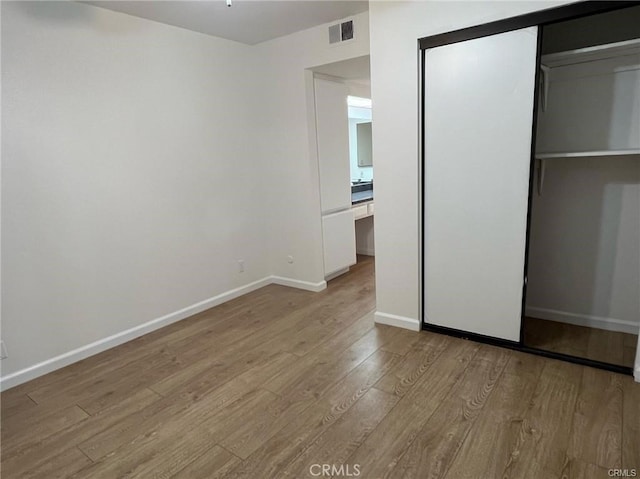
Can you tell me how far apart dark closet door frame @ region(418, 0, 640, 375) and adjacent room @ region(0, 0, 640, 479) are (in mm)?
15

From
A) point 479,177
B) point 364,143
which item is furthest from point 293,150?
point 364,143

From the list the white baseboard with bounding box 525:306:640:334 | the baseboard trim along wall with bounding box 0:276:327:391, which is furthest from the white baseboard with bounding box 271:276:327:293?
the white baseboard with bounding box 525:306:640:334

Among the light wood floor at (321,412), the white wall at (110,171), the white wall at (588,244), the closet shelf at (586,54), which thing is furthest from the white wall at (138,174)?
the white wall at (588,244)

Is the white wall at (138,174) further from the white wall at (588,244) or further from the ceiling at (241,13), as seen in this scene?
the white wall at (588,244)

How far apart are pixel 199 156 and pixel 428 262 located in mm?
2288

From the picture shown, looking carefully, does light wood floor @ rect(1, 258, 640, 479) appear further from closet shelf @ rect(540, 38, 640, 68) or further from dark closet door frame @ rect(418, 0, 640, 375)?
closet shelf @ rect(540, 38, 640, 68)

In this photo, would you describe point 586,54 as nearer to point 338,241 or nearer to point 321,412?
point 338,241

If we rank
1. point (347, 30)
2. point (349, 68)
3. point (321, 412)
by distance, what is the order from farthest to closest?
1. point (349, 68)
2. point (347, 30)
3. point (321, 412)

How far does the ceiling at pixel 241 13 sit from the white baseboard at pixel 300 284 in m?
2.54

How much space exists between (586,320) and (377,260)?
5.48 feet

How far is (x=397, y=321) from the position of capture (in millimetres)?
3229

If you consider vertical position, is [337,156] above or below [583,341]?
above

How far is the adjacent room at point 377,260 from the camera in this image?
2035 mm

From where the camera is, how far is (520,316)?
8.82 ft
